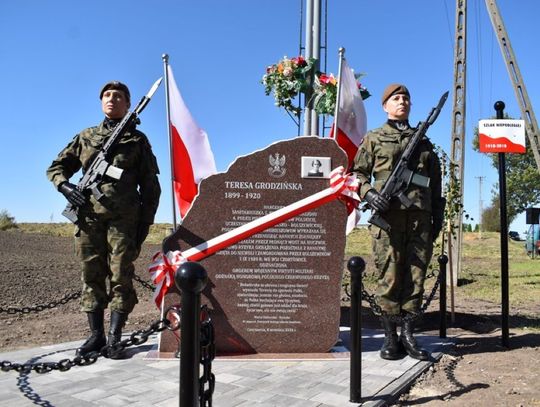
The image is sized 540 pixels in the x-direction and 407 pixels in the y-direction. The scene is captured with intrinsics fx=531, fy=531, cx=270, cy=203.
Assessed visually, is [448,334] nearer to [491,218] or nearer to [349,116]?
[349,116]

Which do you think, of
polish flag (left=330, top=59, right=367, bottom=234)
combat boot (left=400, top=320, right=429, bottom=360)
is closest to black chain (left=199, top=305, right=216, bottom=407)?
combat boot (left=400, top=320, right=429, bottom=360)

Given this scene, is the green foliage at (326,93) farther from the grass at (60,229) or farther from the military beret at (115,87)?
the grass at (60,229)

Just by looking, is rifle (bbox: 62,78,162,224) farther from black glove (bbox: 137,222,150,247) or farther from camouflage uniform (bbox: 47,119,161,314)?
black glove (bbox: 137,222,150,247)

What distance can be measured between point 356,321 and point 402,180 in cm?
163

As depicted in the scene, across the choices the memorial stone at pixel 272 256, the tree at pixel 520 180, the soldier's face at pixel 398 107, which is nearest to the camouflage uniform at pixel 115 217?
the memorial stone at pixel 272 256

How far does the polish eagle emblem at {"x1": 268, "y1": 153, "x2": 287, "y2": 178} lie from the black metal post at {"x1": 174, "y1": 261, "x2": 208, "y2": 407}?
2.40 meters

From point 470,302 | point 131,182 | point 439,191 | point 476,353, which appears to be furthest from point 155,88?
point 470,302

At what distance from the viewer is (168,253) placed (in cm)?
441

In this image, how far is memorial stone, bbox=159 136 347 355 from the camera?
14.7ft

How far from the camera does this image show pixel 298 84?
6.73 m

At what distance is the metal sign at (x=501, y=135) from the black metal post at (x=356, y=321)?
111 inches

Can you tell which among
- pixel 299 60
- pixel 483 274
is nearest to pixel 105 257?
pixel 299 60

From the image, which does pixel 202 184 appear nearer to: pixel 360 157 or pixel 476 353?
pixel 360 157

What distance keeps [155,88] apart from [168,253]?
146 centimetres
